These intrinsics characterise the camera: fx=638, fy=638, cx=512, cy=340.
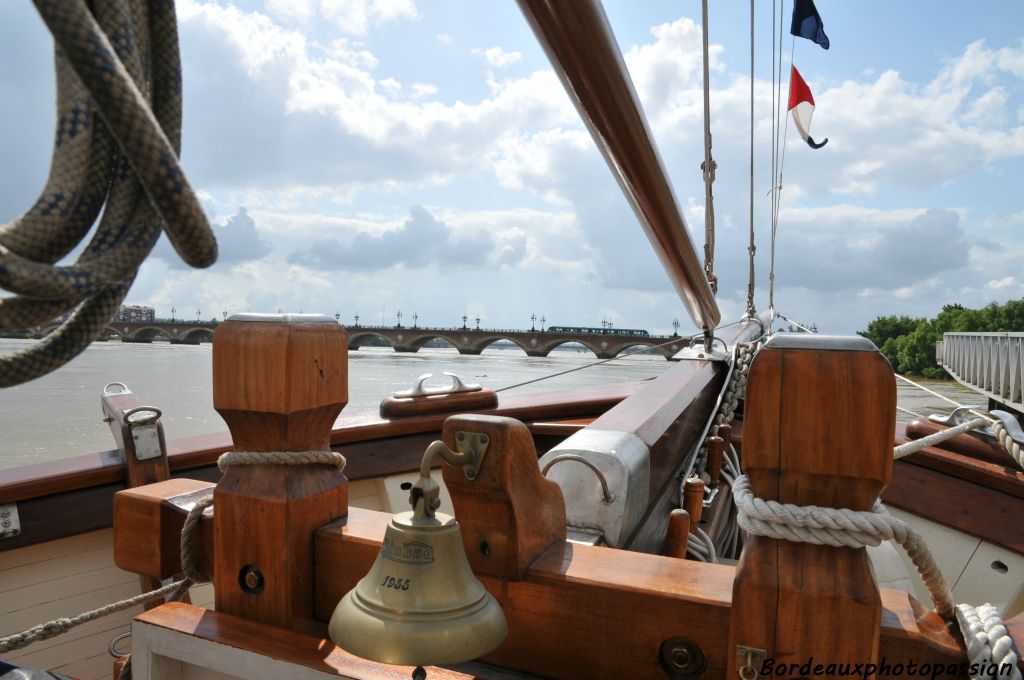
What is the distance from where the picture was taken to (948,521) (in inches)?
80.7

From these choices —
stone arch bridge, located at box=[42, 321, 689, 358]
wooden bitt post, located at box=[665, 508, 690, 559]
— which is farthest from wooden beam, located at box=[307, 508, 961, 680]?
stone arch bridge, located at box=[42, 321, 689, 358]

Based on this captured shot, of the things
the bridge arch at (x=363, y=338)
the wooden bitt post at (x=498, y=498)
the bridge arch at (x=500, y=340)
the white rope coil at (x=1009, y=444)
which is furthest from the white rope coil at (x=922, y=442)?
the bridge arch at (x=500, y=340)

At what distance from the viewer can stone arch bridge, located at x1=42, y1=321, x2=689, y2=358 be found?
4156cm

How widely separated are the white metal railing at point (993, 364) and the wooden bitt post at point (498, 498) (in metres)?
11.4

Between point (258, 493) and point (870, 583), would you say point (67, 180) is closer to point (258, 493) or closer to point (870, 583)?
point (258, 493)

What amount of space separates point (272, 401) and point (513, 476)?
0.35 m

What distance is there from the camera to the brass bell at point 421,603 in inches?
24.9

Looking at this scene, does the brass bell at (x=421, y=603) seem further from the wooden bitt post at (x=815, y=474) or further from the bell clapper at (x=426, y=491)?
the wooden bitt post at (x=815, y=474)

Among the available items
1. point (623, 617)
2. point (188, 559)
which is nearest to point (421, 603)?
point (623, 617)

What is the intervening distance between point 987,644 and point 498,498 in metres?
0.54

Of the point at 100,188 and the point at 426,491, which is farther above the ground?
the point at 100,188

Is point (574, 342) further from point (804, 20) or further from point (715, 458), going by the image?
point (715, 458)

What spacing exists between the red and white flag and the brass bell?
969cm

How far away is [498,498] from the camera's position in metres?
0.80
